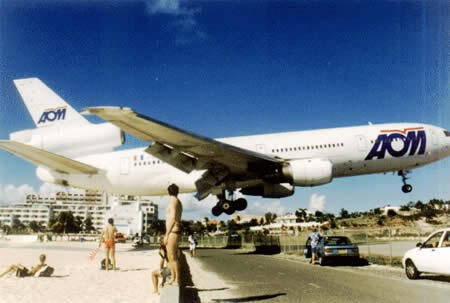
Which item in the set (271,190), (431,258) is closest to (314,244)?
(271,190)

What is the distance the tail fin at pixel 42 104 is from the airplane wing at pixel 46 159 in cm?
348

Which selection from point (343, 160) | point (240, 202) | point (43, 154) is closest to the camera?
point (43, 154)

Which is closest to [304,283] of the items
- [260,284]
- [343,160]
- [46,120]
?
[260,284]

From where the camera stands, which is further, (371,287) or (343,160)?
(343,160)

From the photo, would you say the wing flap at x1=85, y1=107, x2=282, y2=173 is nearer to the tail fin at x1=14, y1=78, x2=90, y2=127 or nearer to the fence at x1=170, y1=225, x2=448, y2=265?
the fence at x1=170, y1=225, x2=448, y2=265

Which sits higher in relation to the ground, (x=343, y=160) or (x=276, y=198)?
(x=343, y=160)

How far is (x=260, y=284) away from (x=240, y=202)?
15174 mm

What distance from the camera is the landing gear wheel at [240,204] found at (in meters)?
25.4

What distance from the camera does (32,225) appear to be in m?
162

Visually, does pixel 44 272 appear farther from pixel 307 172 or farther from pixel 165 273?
pixel 307 172

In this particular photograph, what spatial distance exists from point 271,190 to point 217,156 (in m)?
5.56

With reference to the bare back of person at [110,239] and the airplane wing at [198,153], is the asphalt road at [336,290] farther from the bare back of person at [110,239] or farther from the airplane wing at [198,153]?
the airplane wing at [198,153]

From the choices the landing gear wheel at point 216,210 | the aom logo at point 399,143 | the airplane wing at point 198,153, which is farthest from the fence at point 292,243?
the airplane wing at point 198,153

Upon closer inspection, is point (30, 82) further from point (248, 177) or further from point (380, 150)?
point (380, 150)
